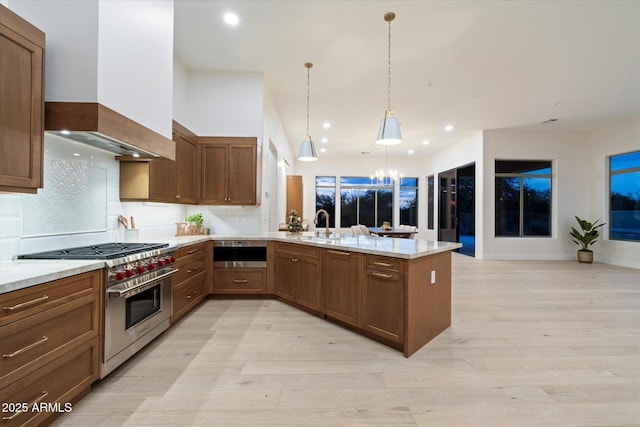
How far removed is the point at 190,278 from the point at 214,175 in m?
1.61

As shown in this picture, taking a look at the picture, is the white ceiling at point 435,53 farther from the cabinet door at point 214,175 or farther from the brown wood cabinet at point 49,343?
the brown wood cabinet at point 49,343

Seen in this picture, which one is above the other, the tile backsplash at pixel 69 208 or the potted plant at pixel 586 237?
the tile backsplash at pixel 69 208

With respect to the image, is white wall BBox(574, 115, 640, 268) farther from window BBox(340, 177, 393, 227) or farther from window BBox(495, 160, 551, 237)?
window BBox(340, 177, 393, 227)

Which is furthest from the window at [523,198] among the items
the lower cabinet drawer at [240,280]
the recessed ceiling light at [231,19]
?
the recessed ceiling light at [231,19]

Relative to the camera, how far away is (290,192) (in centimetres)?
888

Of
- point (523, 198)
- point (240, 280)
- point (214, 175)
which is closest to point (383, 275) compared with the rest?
point (240, 280)

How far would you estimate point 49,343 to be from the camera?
5.08 feet

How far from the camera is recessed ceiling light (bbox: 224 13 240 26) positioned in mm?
3215

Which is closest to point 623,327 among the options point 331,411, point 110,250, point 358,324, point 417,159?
point 358,324

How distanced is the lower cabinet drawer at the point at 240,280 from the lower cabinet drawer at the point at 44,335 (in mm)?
1995

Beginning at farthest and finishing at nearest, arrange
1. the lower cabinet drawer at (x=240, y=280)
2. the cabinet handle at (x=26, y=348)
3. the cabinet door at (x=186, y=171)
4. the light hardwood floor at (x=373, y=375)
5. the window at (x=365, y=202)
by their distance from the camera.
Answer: the window at (x=365, y=202) → the lower cabinet drawer at (x=240, y=280) → the cabinet door at (x=186, y=171) → the light hardwood floor at (x=373, y=375) → the cabinet handle at (x=26, y=348)

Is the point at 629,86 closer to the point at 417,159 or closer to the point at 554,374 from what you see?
the point at 554,374

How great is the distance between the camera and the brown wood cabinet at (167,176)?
3041 millimetres

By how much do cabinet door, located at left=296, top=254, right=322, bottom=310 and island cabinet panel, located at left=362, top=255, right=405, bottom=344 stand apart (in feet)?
2.26
